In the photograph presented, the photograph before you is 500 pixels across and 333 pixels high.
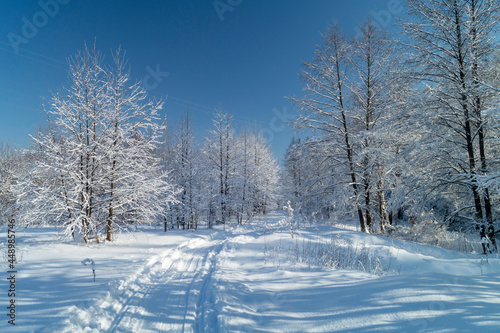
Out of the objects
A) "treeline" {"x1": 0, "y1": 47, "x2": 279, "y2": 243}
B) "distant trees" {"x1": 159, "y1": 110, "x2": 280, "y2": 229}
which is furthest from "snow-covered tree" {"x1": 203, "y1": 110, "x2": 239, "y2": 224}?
"treeline" {"x1": 0, "y1": 47, "x2": 279, "y2": 243}

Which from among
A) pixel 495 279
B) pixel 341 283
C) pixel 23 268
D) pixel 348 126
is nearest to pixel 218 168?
pixel 348 126

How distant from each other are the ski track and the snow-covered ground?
2 centimetres

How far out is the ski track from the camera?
2.87m

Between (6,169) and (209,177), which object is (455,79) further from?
(6,169)

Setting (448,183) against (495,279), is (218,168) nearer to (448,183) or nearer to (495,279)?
(448,183)

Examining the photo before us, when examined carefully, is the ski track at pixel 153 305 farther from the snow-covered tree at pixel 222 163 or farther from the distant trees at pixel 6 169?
the distant trees at pixel 6 169

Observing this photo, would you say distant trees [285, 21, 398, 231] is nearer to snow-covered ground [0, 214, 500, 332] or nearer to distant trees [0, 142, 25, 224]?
snow-covered ground [0, 214, 500, 332]

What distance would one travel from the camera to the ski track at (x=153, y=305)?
2865 millimetres


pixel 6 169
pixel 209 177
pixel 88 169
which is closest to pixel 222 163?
pixel 209 177

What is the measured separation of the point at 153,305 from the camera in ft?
11.4

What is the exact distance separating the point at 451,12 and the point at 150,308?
449 inches

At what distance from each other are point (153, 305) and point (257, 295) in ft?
6.12

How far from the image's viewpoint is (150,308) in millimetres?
3377

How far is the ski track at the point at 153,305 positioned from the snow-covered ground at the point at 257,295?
0.06 feet
